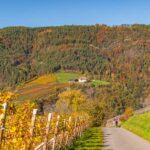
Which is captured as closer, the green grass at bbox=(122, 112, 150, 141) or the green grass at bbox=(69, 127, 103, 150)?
the green grass at bbox=(69, 127, 103, 150)

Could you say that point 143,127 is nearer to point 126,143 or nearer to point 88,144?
point 126,143

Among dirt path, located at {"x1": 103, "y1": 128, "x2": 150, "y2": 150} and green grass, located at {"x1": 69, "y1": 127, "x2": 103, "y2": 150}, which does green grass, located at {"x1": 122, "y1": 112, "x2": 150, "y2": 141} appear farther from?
green grass, located at {"x1": 69, "y1": 127, "x2": 103, "y2": 150}

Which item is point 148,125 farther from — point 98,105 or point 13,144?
point 98,105

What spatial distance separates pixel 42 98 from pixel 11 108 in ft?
606

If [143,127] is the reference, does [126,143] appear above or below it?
below

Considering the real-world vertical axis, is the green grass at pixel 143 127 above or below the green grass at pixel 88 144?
above

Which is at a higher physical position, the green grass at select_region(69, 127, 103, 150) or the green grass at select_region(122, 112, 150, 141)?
the green grass at select_region(122, 112, 150, 141)

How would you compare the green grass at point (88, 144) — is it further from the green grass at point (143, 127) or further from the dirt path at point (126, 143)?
the green grass at point (143, 127)

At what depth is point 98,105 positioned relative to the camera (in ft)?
491

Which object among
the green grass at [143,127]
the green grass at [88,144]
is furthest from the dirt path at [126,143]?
the green grass at [143,127]

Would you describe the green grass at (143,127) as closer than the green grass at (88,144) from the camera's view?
No

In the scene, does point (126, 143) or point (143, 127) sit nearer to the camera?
point (126, 143)

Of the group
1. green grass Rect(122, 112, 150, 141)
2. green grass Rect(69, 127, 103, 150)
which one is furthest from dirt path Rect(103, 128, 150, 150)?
green grass Rect(122, 112, 150, 141)

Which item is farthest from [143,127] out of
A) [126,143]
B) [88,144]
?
[88,144]
